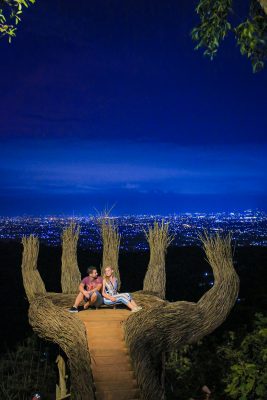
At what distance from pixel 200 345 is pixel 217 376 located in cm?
106

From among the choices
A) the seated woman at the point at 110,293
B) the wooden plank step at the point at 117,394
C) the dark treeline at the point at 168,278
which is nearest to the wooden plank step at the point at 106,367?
the wooden plank step at the point at 117,394

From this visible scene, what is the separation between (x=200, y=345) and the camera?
8727mm

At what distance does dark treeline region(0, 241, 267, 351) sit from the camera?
1099 centimetres

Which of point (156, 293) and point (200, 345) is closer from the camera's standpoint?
point (156, 293)

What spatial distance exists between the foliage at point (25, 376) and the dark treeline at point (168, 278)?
0.73m

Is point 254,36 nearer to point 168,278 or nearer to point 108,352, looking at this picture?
point 108,352

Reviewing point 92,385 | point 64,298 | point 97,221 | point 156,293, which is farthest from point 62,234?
point 92,385

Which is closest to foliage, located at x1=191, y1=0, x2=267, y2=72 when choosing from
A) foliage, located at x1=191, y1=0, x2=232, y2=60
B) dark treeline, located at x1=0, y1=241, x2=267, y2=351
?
foliage, located at x1=191, y1=0, x2=232, y2=60

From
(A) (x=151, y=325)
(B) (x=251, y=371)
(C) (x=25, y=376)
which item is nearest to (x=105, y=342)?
(A) (x=151, y=325)

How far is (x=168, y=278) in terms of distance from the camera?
57.9 feet

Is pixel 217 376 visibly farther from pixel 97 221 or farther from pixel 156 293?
pixel 97 221

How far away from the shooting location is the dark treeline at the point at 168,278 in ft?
36.1

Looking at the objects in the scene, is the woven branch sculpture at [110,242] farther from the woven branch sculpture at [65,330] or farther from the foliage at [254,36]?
the foliage at [254,36]

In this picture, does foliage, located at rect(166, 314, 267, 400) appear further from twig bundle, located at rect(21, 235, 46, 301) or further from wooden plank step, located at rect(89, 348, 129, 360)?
twig bundle, located at rect(21, 235, 46, 301)
